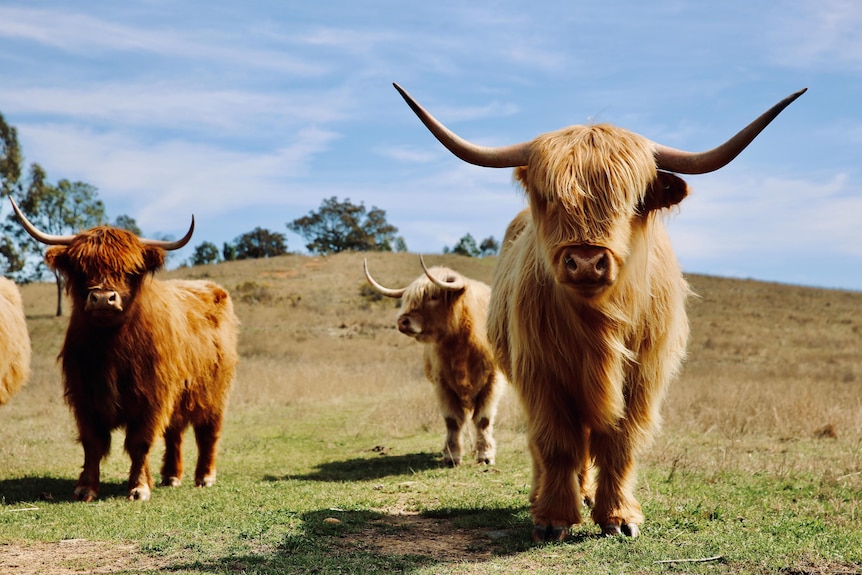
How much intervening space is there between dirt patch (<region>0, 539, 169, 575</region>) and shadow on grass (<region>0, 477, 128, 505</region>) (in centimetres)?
154

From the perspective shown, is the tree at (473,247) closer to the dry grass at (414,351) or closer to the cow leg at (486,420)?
the dry grass at (414,351)

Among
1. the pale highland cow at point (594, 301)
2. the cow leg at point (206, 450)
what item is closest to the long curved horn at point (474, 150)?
the pale highland cow at point (594, 301)

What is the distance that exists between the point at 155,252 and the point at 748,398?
7.79 metres

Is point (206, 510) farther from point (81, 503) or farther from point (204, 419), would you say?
point (204, 419)

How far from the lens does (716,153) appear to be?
3.69 m

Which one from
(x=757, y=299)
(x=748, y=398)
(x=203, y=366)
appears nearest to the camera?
(x=203, y=366)

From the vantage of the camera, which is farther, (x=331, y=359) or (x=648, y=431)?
(x=331, y=359)

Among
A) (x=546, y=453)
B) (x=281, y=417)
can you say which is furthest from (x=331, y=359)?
(x=546, y=453)

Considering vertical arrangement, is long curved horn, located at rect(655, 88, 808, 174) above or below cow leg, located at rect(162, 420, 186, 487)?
above

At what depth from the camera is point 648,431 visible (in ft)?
13.9

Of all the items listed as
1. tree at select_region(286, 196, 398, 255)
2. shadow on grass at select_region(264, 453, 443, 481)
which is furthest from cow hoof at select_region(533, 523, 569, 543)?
tree at select_region(286, 196, 398, 255)

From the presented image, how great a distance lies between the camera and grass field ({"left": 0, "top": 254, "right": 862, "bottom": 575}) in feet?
12.5

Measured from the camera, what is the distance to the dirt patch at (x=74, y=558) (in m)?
3.78

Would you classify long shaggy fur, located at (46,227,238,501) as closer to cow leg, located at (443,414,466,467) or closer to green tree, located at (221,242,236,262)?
cow leg, located at (443,414,466,467)
